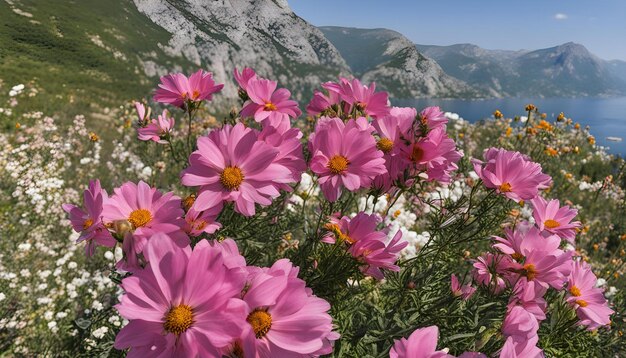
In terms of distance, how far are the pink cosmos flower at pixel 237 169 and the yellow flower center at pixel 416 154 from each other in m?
0.53

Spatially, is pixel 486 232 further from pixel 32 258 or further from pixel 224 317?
pixel 32 258

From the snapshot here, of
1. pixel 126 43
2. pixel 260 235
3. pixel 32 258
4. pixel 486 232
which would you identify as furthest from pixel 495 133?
pixel 126 43

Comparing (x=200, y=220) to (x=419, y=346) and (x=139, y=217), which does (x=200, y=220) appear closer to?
(x=139, y=217)

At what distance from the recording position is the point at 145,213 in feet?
3.75

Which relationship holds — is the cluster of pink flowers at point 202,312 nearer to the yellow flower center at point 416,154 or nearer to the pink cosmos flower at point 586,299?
the yellow flower center at point 416,154

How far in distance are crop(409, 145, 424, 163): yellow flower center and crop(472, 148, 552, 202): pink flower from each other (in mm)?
330

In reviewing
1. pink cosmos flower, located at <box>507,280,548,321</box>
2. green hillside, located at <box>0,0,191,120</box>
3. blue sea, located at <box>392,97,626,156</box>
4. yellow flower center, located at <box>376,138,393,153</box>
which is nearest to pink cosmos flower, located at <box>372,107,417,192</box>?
yellow flower center, located at <box>376,138,393,153</box>

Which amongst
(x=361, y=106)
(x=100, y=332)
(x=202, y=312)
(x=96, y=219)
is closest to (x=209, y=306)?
(x=202, y=312)

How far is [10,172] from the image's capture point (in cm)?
596

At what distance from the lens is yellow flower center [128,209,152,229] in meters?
1.11

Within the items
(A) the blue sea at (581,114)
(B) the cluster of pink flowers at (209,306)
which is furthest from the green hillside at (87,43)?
(A) the blue sea at (581,114)

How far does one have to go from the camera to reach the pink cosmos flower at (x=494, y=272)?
1.50 metres

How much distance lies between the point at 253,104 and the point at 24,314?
3.57m

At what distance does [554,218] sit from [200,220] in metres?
1.60
